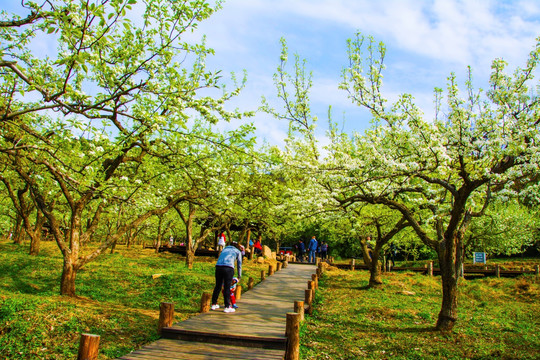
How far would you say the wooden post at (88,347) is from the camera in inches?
241

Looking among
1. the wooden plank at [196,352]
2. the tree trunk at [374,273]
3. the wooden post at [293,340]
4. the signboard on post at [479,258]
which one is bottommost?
the wooden plank at [196,352]

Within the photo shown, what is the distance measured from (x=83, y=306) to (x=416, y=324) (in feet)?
34.3

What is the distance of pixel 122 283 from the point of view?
1645cm

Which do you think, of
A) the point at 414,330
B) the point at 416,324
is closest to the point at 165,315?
the point at 414,330

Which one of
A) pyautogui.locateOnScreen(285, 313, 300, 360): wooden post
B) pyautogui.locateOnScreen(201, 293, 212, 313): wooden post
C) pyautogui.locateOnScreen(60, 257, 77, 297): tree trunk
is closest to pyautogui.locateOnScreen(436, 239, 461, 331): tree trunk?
pyautogui.locateOnScreen(285, 313, 300, 360): wooden post

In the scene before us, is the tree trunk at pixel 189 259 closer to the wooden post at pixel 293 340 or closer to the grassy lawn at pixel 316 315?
the grassy lawn at pixel 316 315

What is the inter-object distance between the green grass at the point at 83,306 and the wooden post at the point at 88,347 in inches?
85.9

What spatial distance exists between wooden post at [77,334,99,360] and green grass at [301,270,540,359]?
4.87m

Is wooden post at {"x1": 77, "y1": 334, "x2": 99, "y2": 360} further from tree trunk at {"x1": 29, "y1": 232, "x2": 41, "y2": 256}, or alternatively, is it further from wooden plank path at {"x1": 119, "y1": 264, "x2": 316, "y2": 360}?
tree trunk at {"x1": 29, "y1": 232, "x2": 41, "y2": 256}

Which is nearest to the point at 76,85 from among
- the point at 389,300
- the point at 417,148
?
the point at 417,148

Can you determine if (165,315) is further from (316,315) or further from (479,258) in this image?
(479,258)

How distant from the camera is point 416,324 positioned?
12.3 m

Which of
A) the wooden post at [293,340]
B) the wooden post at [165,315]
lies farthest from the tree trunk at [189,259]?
the wooden post at [293,340]

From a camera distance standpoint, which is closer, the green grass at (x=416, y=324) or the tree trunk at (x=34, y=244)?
Result: the green grass at (x=416, y=324)
